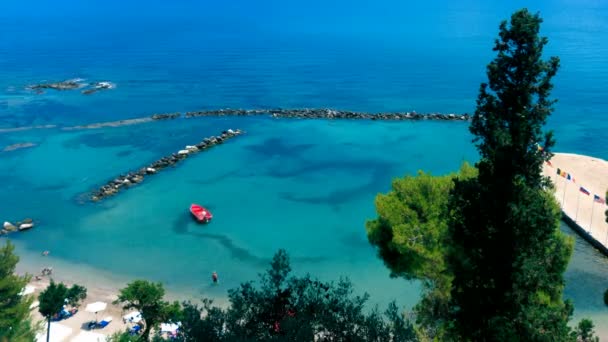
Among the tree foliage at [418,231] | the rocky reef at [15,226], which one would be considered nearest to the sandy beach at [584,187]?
the tree foliage at [418,231]

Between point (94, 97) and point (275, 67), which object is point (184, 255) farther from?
point (275, 67)

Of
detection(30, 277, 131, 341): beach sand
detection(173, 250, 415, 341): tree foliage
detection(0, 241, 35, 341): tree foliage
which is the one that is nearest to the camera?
detection(173, 250, 415, 341): tree foliage

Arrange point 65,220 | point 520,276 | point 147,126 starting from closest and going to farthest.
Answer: point 520,276 → point 65,220 → point 147,126

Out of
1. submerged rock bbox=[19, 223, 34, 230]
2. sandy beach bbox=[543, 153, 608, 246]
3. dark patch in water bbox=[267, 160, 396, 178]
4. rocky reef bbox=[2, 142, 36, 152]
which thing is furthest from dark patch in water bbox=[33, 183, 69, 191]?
sandy beach bbox=[543, 153, 608, 246]

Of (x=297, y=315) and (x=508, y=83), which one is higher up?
(x=508, y=83)

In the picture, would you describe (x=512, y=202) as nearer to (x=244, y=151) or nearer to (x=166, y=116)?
(x=244, y=151)

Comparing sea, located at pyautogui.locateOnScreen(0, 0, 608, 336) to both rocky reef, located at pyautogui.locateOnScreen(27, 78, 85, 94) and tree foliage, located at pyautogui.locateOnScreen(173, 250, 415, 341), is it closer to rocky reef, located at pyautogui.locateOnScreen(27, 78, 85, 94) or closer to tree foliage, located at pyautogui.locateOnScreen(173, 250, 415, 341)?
rocky reef, located at pyautogui.locateOnScreen(27, 78, 85, 94)

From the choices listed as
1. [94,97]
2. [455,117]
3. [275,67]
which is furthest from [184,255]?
[275,67]
